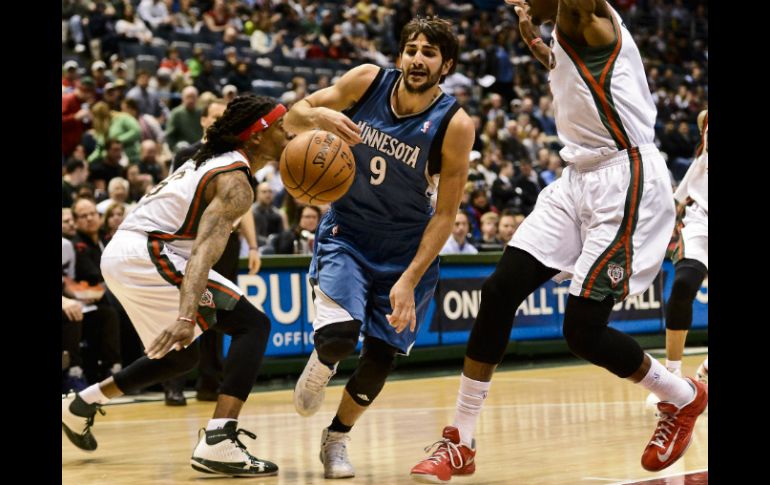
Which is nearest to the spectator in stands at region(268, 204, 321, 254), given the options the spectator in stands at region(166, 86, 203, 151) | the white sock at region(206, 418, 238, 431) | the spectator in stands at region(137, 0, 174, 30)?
the spectator in stands at region(166, 86, 203, 151)

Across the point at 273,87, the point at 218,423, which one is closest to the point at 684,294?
the point at 218,423

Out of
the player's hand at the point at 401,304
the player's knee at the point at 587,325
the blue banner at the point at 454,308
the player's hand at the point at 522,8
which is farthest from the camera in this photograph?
the blue banner at the point at 454,308

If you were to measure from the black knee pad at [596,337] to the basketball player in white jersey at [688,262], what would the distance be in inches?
113

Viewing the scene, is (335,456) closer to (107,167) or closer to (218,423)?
(218,423)

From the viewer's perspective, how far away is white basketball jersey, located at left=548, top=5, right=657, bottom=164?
198 inches

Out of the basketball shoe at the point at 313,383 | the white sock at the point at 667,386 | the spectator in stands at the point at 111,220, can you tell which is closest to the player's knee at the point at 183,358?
the basketball shoe at the point at 313,383

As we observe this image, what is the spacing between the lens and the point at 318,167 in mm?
5168

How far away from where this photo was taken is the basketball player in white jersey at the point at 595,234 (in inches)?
195

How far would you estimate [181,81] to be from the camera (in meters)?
15.6

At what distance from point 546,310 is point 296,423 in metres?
5.42

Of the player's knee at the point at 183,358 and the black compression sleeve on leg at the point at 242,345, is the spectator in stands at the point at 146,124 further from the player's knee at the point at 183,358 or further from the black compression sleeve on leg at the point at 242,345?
the black compression sleeve on leg at the point at 242,345

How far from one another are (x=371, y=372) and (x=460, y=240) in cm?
669

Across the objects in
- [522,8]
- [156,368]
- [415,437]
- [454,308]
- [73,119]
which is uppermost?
[522,8]
